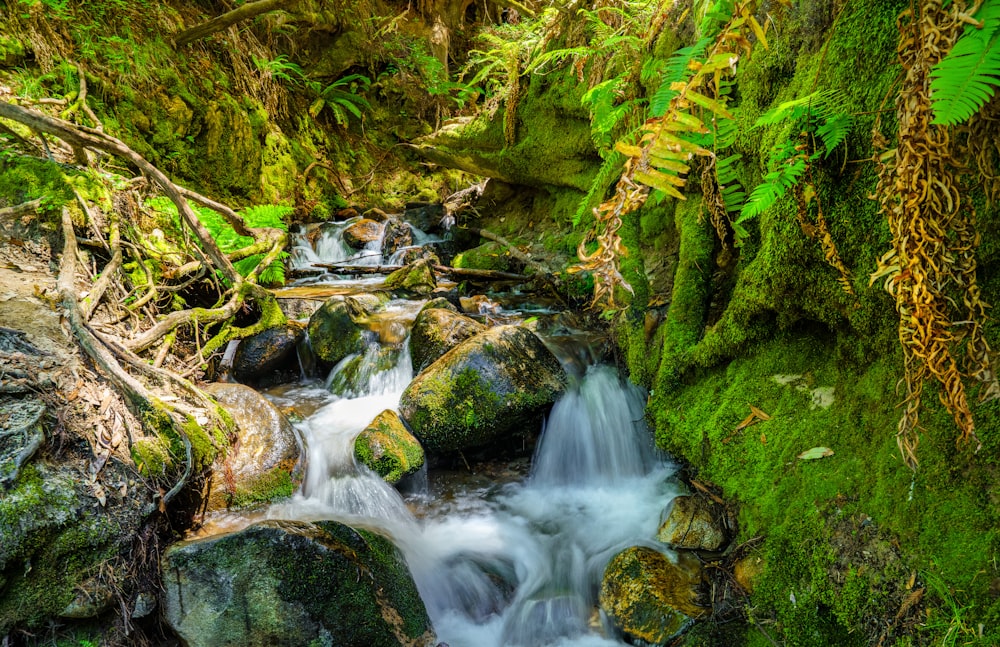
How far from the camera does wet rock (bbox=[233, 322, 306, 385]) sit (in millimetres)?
5270

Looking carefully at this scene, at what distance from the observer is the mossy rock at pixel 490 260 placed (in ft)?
26.2

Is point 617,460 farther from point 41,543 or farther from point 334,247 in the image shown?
point 334,247

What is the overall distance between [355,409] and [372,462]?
1.08m

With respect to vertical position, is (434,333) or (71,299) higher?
(71,299)

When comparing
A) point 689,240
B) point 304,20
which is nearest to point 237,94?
point 304,20

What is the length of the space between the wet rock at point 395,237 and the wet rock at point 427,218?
1.60ft

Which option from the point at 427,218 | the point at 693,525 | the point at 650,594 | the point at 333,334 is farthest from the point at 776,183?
the point at 427,218

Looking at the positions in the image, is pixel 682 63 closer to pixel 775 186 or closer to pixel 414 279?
pixel 775 186

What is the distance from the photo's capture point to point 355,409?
201 inches

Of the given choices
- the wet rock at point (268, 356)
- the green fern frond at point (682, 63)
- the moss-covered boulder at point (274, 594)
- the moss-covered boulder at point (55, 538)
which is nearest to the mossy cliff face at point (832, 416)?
the green fern frond at point (682, 63)

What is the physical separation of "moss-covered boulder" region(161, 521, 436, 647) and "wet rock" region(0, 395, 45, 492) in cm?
90

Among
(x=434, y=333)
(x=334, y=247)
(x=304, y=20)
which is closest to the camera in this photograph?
(x=434, y=333)

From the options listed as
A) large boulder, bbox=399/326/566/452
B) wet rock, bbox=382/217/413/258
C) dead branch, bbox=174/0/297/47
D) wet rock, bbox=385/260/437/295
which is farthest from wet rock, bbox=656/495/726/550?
dead branch, bbox=174/0/297/47

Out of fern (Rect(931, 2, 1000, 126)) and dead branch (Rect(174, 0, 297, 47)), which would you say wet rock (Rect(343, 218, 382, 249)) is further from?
fern (Rect(931, 2, 1000, 126))
